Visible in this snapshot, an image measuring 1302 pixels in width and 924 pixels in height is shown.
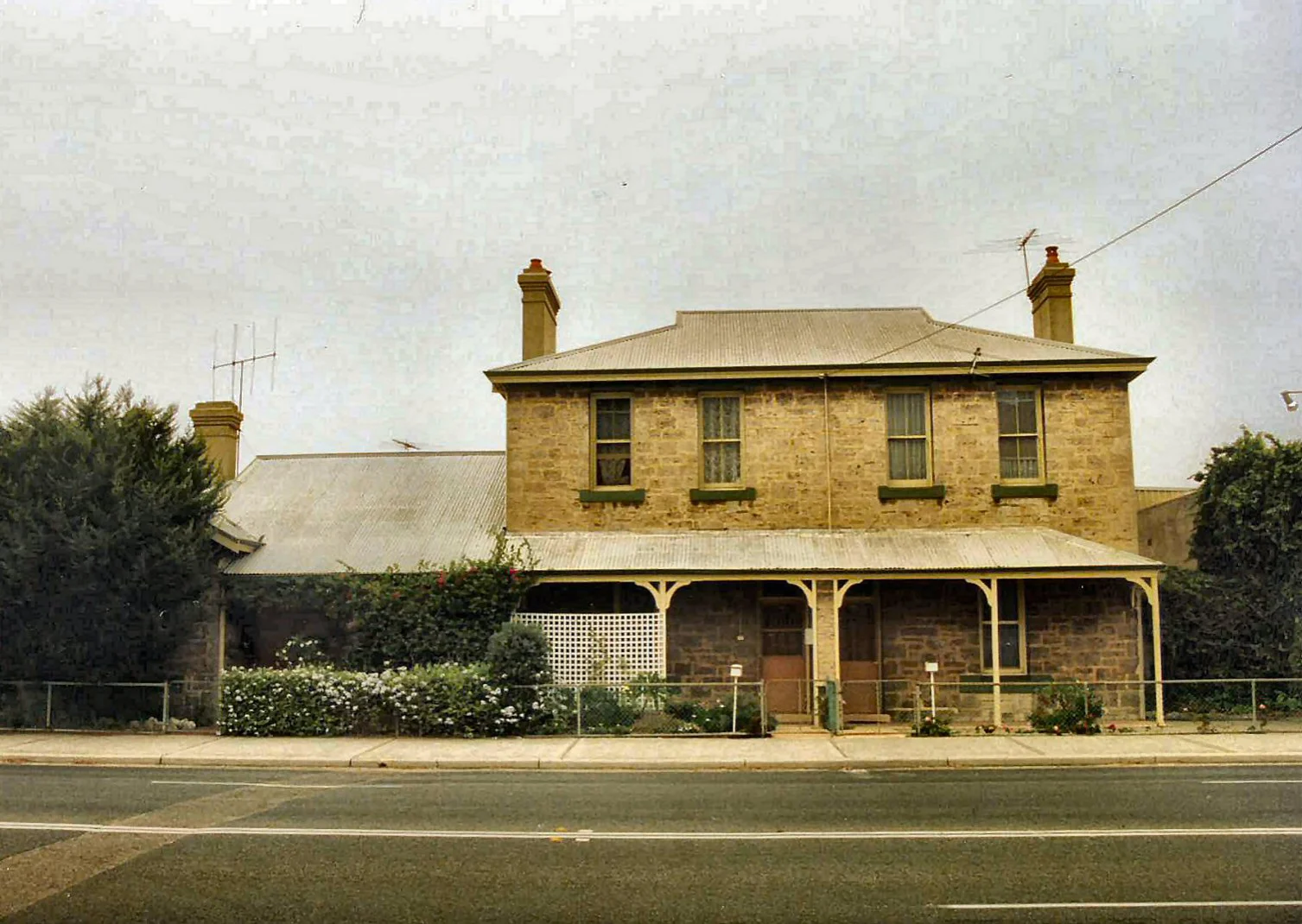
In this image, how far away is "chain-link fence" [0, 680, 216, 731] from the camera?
65.6 ft

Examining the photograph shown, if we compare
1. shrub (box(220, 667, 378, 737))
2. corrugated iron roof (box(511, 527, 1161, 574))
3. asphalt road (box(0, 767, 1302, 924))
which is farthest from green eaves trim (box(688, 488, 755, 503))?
asphalt road (box(0, 767, 1302, 924))

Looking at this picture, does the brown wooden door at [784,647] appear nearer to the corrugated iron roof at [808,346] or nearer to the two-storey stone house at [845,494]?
the two-storey stone house at [845,494]

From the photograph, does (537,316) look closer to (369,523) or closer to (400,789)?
(369,523)

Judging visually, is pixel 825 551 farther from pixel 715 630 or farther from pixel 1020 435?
pixel 1020 435

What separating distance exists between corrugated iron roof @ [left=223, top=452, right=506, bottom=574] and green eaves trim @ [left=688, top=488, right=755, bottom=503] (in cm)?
419

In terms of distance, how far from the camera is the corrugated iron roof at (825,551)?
20.8 meters

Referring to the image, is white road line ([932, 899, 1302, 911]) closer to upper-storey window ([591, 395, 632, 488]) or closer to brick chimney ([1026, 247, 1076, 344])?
upper-storey window ([591, 395, 632, 488])

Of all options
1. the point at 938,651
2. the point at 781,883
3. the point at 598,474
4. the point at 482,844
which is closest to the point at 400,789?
the point at 482,844

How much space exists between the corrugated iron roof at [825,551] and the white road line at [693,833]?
32.7ft

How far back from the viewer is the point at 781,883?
8.88 meters

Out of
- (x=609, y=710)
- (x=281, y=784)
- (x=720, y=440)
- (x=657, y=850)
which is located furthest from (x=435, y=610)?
(x=657, y=850)

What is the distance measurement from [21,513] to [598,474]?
33.5 ft

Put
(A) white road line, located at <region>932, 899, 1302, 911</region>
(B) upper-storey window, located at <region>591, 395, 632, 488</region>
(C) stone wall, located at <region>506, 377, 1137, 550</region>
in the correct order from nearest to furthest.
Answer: (A) white road line, located at <region>932, 899, 1302, 911</region>, (C) stone wall, located at <region>506, 377, 1137, 550</region>, (B) upper-storey window, located at <region>591, 395, 632, 488</region>

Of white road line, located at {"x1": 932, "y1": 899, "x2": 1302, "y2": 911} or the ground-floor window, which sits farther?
the ground-floor window
